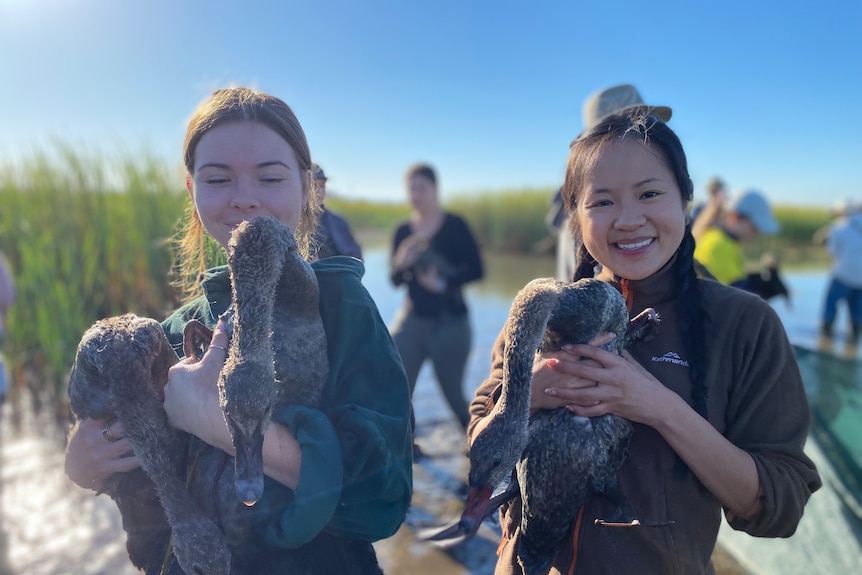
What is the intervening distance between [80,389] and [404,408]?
0.90m

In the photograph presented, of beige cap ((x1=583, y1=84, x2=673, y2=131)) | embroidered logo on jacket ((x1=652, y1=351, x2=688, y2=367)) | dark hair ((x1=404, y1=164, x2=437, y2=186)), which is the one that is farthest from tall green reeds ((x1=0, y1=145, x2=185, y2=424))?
embroidered logo on jacket ((x1=652, y1=351, x2=688, y2=367))

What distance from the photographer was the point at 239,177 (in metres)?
1.70

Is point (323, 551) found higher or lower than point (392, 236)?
lower

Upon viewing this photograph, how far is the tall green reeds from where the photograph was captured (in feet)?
19.9

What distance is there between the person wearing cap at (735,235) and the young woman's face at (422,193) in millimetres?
2848

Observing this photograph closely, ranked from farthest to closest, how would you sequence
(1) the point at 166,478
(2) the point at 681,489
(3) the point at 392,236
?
(3) the point at 392,236 → (2) the point at 681,489 → (1) the point at 166,478

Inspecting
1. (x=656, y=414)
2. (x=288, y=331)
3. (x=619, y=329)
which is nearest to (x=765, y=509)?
(x=656, y=414)

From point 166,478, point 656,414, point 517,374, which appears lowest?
point 166,478

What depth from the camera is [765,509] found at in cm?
167

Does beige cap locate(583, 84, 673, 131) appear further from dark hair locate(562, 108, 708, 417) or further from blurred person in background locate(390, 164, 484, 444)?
blurred person in background locate(390, 164, 484, 444)

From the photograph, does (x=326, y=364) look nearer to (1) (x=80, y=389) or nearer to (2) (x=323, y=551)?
(2) (x=323, y=551)

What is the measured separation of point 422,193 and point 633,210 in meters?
4.39

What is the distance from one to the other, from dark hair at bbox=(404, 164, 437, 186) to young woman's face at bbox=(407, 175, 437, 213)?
3 cm

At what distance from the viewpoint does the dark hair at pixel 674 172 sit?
175 cm
